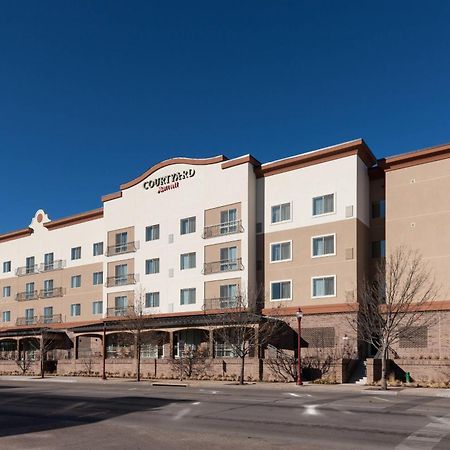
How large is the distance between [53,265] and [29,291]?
473cm

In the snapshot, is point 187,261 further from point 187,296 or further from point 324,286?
point 324,286

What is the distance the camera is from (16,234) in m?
66.3

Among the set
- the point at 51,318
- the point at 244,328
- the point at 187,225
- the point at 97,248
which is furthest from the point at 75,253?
the point at 244,328

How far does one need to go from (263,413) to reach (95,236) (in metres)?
42.0

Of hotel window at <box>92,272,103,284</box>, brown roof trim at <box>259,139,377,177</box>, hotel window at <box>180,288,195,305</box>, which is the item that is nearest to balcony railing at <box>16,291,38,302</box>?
hotel window at <box>92,272,103,284</box>

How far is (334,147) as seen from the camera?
40.8 m

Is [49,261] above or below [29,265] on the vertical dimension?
above

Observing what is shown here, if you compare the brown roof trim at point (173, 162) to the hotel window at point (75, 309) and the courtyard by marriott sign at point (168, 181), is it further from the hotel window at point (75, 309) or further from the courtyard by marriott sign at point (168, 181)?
the hotel window at point (75, 309)

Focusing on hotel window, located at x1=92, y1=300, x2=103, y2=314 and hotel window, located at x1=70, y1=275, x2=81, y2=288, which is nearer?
hotel window, located at x1=92, y1=300, x2=103, y2=314

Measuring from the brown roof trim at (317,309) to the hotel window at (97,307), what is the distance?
19.9 m

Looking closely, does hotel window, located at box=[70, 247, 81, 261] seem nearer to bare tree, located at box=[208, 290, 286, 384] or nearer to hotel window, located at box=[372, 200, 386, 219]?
bare tree, located at box=[208, 290, 286, 384]

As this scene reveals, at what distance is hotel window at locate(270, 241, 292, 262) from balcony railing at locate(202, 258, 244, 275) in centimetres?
249

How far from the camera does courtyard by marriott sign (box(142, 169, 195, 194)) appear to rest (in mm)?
48672

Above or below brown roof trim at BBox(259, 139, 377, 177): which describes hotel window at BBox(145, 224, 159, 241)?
below
